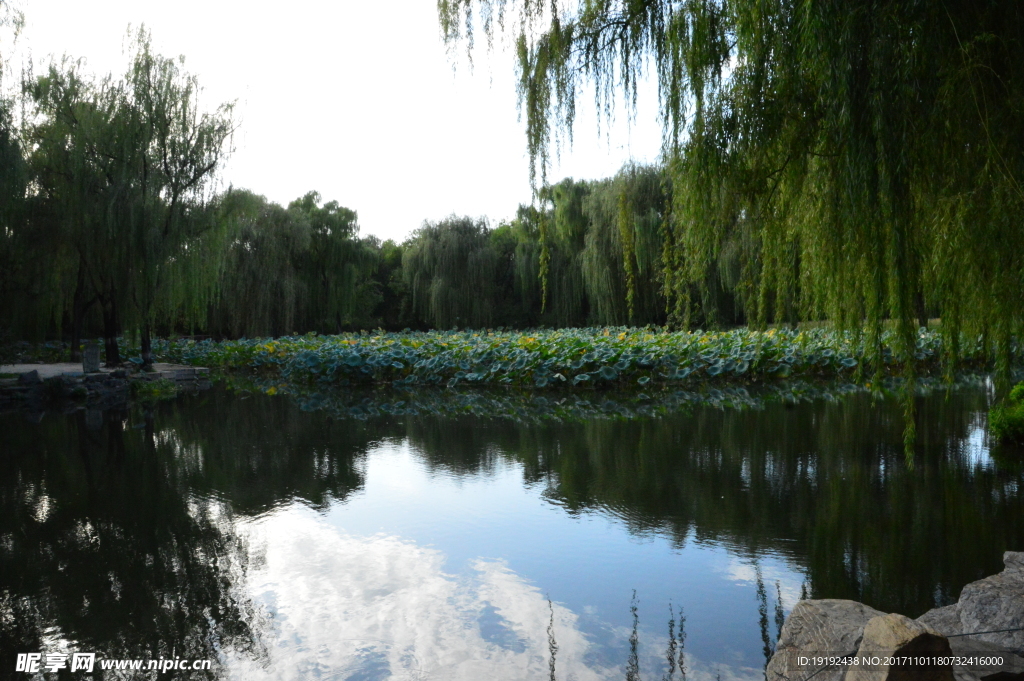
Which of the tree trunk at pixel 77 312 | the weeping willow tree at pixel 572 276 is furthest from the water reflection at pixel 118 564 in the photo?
the weeping willow tree at pixel 572 276

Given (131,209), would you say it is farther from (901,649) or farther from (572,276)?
(901,649)

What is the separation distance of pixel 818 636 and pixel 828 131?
1.72 m

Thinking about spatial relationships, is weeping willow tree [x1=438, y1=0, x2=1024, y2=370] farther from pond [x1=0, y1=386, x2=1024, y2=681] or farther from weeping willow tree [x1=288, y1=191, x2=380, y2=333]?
weeping willow tree [x1=288, y1=191, x2=380, y2=333]

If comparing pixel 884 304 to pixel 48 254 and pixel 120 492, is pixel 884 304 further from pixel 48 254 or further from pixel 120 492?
pixel 48 254

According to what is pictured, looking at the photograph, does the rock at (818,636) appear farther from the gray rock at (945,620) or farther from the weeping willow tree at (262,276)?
the weeping willow tree at (262,276)

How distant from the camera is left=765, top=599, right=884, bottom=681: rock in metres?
1.96

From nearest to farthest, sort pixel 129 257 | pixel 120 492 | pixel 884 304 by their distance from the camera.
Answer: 1. pixel 884 304
2. pixel 120 492
3. pixel 129 257

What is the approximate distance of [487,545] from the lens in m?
3.54

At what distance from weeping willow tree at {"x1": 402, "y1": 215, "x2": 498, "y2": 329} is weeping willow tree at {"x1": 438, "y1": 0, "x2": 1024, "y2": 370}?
62.1 feet

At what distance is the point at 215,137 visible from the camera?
1260cm

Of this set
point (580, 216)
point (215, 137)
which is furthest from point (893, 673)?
point (580, 216)

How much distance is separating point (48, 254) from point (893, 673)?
49.7 ft

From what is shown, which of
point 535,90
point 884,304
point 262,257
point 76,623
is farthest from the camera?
point 262,257

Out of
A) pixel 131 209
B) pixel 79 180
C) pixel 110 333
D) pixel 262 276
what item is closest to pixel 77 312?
pixel 110 333
